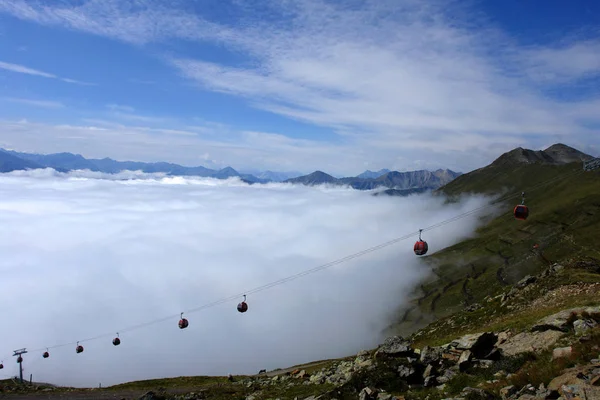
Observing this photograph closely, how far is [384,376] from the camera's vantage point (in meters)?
23.8

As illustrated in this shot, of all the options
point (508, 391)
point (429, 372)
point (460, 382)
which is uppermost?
point (508, 391)

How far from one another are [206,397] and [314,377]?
38.7 ft

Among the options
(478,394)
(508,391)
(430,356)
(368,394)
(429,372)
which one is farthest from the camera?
(430,356)

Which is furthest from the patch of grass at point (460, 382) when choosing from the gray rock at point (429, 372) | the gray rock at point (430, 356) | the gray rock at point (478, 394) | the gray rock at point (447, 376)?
the gray rock at point (430, 356)

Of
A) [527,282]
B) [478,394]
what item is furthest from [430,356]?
[527,282]

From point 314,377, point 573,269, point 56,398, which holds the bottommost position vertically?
point 56,398

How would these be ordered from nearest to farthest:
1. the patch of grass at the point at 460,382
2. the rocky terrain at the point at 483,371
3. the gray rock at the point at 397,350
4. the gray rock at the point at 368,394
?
the rocky terrain at the point at 483,371, the patch of grass at the point at 460,382, the gray rock at the point at 368,394, the gray rock at the point at 397,350

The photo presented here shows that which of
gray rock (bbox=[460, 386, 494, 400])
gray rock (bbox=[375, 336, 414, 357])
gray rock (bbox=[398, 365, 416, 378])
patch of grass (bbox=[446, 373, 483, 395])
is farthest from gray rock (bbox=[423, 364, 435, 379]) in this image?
gray rock (bbox=[460, 386, 494, 400])

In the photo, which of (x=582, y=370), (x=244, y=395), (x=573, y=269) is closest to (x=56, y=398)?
(x=244, y=395)

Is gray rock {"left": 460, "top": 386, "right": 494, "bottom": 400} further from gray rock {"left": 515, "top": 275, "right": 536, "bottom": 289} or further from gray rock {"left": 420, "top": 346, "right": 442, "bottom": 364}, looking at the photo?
gray rock {"left": 515, "top": 275, "right": 536, "bottom": 289}

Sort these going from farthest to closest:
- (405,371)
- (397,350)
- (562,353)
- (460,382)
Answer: (397,350)
(405,371)
(460,382)
(562,353)

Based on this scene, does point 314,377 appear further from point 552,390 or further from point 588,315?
point 552,390

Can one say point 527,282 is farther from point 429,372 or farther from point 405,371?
point 405,371

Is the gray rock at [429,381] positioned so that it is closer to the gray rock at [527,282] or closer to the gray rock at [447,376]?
the gray rock at [447,376]
